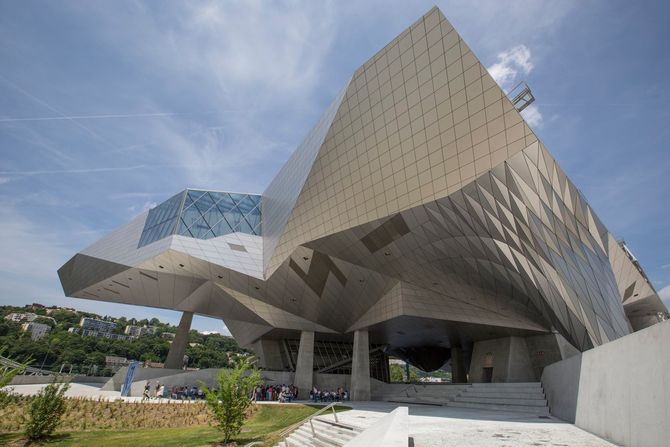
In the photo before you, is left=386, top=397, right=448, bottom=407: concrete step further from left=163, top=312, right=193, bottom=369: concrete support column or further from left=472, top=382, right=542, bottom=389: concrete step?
left=163, top=312, right=193, bottom=369: concrete support column

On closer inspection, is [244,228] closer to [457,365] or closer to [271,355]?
[271,355]

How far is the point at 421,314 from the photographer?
2997 cm

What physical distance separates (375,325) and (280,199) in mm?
16124

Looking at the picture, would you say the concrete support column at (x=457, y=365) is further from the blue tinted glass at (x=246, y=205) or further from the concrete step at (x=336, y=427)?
the concrete step at (x=336, y=427)

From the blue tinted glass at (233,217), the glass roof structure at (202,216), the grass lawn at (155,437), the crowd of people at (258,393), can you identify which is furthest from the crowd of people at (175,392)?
the blue tinted glass at (233,217)

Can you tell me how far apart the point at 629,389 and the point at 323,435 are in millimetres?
10180

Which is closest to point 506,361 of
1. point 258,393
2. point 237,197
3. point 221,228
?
point 258,393

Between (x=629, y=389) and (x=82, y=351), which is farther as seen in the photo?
(x=82, y=351)

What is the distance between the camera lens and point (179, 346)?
39.1 metres

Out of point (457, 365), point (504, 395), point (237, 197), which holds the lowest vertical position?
point (504, 395)

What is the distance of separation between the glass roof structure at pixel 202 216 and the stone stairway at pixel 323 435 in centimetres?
2183

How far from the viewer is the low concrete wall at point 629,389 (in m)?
5.21

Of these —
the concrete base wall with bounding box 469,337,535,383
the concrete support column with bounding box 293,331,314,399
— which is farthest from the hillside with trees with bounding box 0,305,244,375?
the concrete base wall with bounding box 469,337,535,383

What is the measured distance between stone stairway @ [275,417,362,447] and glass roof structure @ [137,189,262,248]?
860 inches
